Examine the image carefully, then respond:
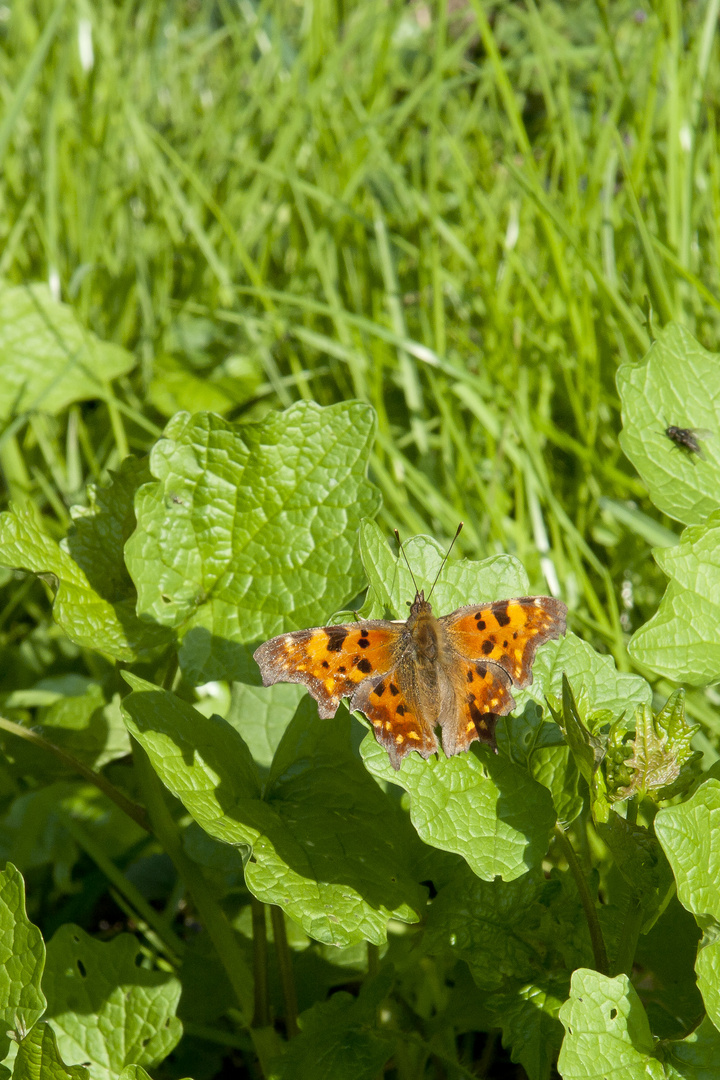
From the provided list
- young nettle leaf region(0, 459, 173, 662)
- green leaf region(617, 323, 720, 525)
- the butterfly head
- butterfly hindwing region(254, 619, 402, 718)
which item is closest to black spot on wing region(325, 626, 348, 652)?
butterfly hindwing region(254, 619, 402, 718)

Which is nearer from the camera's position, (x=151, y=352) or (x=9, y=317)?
(x=9, y=317)

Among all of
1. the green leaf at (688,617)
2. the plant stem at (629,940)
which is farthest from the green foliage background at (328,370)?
the plant stem at (629,940)

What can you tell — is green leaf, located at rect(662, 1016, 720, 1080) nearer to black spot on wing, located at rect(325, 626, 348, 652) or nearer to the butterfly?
the butterfly

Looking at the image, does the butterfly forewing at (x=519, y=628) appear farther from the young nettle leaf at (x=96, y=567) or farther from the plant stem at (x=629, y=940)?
the young nettle leaf at (x=96, y=567)

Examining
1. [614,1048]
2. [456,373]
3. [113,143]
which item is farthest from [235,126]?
[614,1048]

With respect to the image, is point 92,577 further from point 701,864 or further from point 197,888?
point 701,864

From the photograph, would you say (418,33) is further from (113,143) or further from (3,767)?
(3,767)

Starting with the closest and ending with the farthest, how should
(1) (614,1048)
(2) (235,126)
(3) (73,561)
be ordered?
1. (1) (614,1048)
2. (3) (73,561)
3. (2) (235,126)
